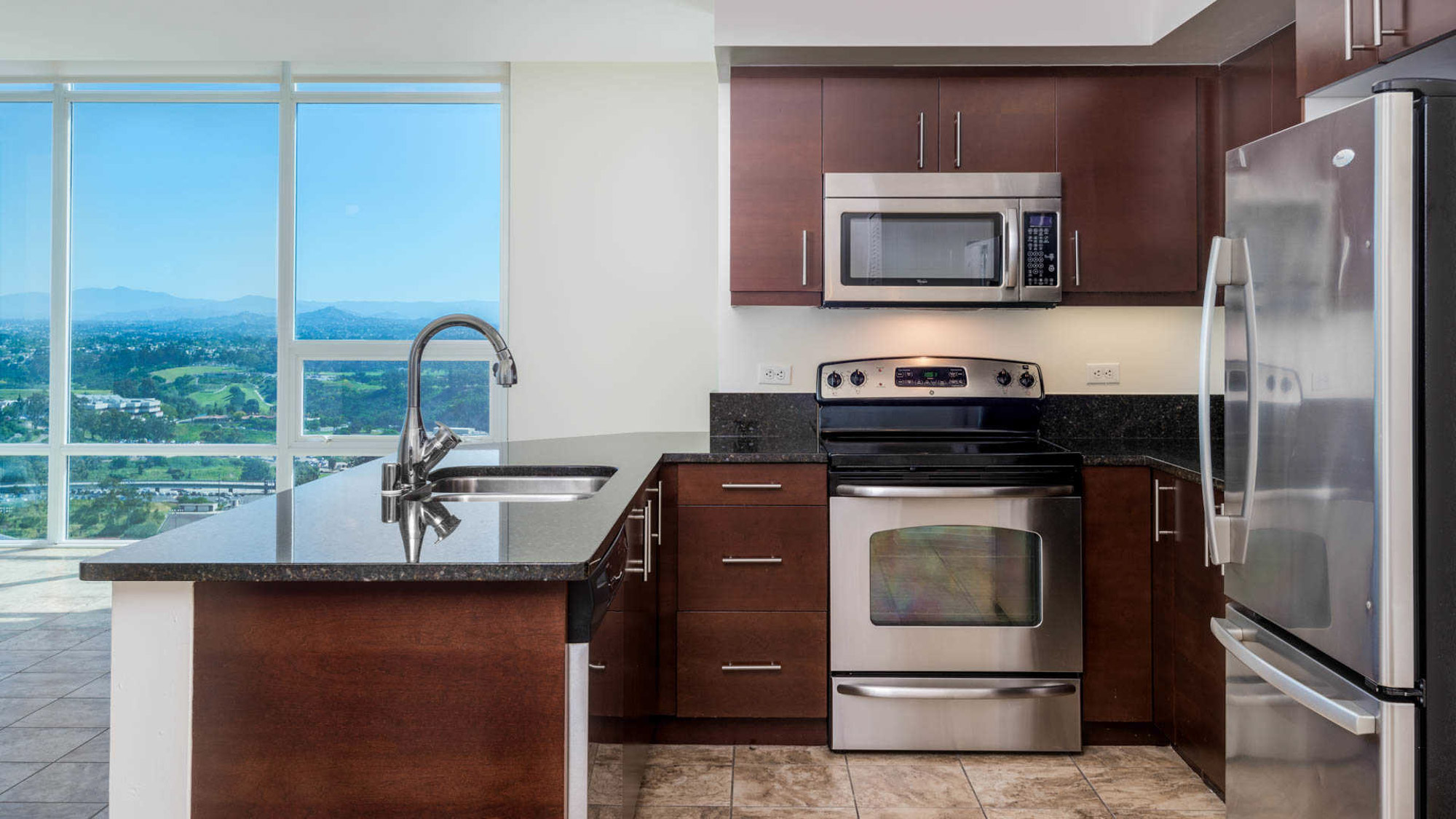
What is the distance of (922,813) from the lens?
225cm

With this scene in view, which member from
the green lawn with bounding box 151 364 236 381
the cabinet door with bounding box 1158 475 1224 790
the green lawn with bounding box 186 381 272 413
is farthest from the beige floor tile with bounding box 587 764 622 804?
the green lawn with bounding box 151 364 236 381

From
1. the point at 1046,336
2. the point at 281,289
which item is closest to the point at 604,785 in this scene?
the point at 1046,336

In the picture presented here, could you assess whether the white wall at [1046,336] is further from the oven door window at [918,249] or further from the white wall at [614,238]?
the white wall at [614,238]

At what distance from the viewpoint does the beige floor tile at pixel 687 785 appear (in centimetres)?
234

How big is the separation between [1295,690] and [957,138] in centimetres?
200

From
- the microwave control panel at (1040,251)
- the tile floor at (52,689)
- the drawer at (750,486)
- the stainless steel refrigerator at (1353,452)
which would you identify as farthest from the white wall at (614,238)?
the stainless steel refrigerator at (1353,452)

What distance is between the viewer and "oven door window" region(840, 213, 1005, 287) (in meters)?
2.96

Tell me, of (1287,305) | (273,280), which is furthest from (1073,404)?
(273,280)

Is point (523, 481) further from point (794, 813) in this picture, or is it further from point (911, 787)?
point (911, 787)

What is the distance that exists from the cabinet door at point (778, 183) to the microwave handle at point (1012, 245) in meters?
0.59

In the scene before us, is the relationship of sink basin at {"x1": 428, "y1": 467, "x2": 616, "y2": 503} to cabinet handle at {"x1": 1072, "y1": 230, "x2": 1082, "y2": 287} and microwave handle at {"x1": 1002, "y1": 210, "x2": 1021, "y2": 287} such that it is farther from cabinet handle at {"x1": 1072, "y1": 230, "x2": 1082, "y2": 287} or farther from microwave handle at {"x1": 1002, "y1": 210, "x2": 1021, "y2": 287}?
cabinet handle at {"x1": 1072, "y1": 230, "x2": 1082, "y2": 287}

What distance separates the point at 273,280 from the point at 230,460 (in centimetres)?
92

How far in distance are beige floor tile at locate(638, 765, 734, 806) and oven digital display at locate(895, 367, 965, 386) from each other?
139 cm

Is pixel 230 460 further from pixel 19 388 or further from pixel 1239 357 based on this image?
pixel 1239 357
